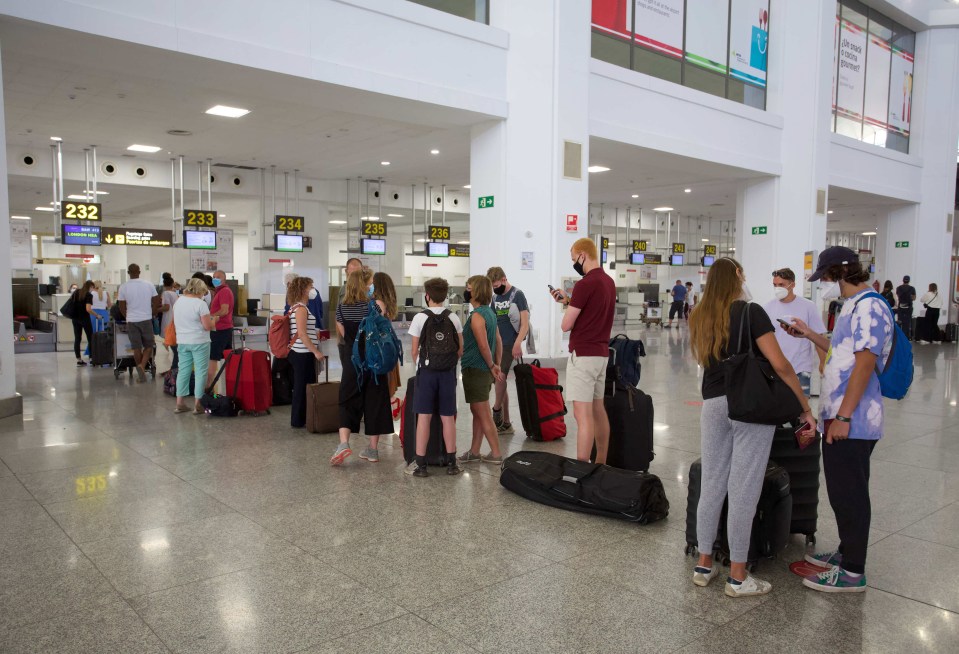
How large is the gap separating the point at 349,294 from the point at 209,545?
239 centimetres

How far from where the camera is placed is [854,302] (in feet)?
10.9

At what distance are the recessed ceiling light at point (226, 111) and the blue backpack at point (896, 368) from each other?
432 inches

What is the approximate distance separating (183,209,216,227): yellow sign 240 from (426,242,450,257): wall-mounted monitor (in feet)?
19.8

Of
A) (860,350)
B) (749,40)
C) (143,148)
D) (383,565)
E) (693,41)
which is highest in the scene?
(749,40)

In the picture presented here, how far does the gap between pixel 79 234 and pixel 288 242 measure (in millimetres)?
4913

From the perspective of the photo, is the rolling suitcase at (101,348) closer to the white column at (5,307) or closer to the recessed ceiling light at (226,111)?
the recessed ceiling light at (226,111)

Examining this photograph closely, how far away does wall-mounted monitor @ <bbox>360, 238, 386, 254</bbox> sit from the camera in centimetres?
1994

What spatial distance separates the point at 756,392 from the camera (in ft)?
10.2

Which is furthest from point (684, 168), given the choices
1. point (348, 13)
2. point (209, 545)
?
point (209, 545)

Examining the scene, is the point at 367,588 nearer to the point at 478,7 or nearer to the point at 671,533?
the point at 671,533

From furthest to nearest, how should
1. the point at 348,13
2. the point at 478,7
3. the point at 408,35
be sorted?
1. the point at 478,7
2. the point at 408,35
3. the point at 348,13

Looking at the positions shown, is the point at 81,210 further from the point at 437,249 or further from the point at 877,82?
the point at 877,82

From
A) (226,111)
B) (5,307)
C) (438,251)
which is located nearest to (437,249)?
(438,251)

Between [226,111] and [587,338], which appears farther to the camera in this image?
[226,111]
